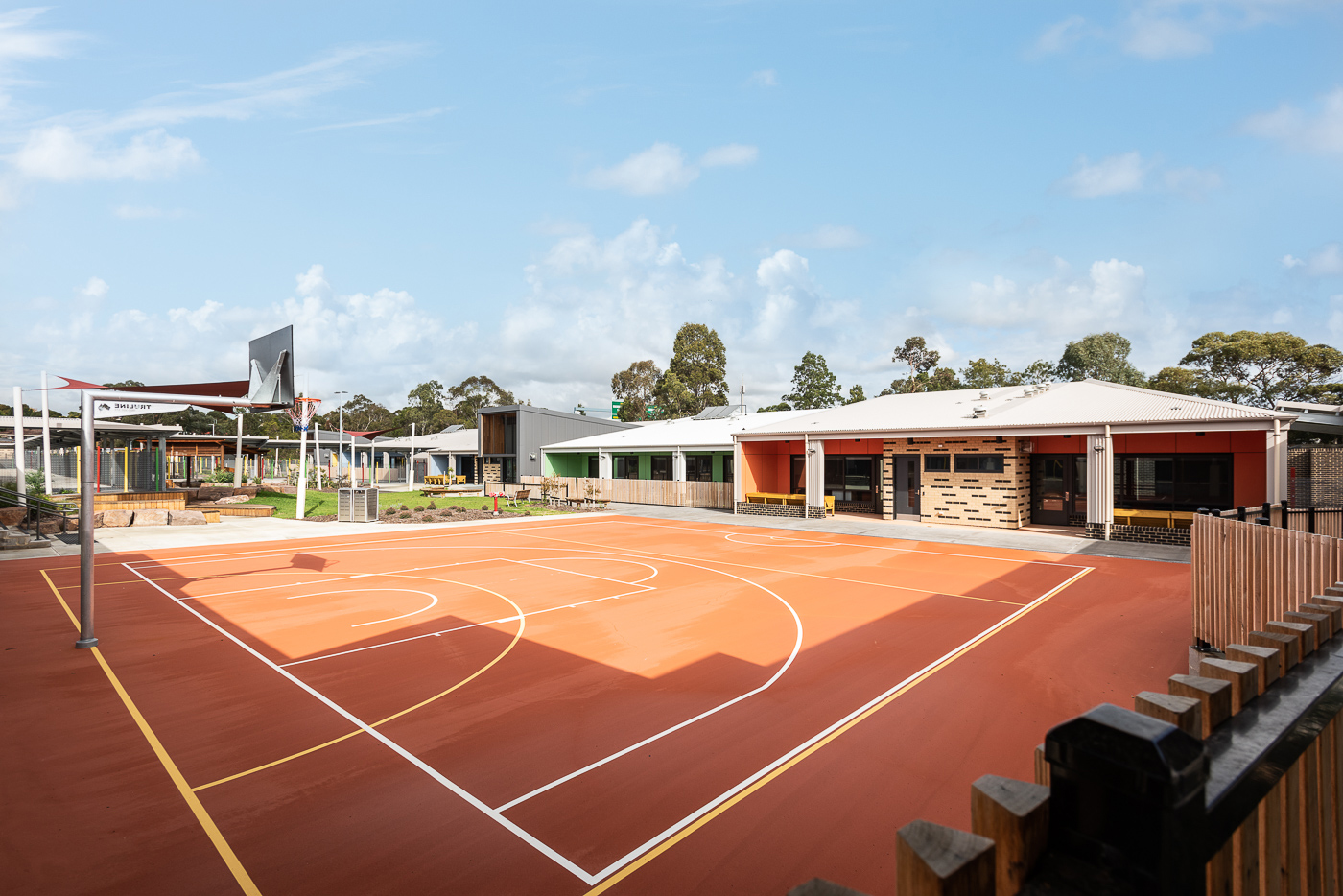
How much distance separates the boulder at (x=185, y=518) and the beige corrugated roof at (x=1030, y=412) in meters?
22.7

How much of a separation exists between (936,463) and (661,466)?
623 inches

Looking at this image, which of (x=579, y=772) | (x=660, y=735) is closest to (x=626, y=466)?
→ (x=660, y=735)

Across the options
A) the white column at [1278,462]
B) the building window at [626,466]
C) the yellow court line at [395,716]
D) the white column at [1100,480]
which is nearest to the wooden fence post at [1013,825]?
the yellow court line at [395,716]

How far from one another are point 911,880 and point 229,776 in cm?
681

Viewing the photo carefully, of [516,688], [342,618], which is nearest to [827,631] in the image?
[516,688]

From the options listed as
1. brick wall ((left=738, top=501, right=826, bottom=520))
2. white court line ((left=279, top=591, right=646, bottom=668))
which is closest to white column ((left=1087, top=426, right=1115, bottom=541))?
brick wall ((left=738, top=501, right=826, bottom=520))

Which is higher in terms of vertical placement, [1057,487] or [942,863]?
[942,863]

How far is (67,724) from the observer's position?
23.2 feet

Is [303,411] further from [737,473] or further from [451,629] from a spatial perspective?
[451,629]

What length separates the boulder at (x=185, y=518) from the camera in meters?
25.7

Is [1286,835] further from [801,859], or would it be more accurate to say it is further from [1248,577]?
[1248,577]

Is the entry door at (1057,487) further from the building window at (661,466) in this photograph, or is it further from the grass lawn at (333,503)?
the grass lawn at (333,503)

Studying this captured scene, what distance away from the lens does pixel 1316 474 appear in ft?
66.4

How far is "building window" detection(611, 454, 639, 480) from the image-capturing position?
39219mm
